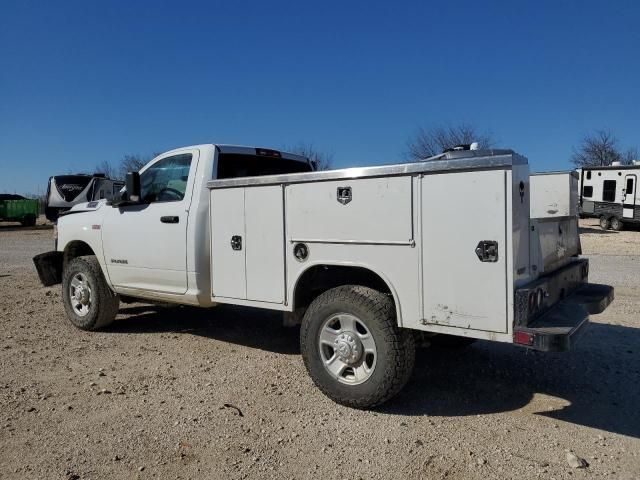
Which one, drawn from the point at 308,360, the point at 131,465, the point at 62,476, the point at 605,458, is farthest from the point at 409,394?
the point at 62,476

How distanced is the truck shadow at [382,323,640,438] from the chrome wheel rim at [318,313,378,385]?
1.31 feet

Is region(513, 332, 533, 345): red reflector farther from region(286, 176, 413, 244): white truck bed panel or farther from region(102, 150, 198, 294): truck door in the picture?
region(102, 150, 198, 294): truck door

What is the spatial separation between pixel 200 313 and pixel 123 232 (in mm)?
1977

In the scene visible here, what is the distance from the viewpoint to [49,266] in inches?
291

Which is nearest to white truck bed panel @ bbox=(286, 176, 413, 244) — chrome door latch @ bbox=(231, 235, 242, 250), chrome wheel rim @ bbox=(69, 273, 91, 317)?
chrome door latch @ bbox=(231, 235, 242, 250)

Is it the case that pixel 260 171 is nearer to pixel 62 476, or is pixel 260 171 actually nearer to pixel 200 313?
pixel 200 313

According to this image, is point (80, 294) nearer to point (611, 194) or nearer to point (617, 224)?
point (617, 224)

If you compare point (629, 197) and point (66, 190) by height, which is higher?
point (66, 190)

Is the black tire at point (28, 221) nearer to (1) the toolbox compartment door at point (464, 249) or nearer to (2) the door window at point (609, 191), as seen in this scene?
(2) the door window at point (609, 191)

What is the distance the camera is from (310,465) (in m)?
3.40

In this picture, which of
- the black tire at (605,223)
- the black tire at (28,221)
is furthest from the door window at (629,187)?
the black tire at (28,221)

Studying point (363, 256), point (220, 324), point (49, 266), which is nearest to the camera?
point (363, 256)

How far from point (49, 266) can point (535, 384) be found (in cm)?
625

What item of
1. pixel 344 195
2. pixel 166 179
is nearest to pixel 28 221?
pixel 166 179
